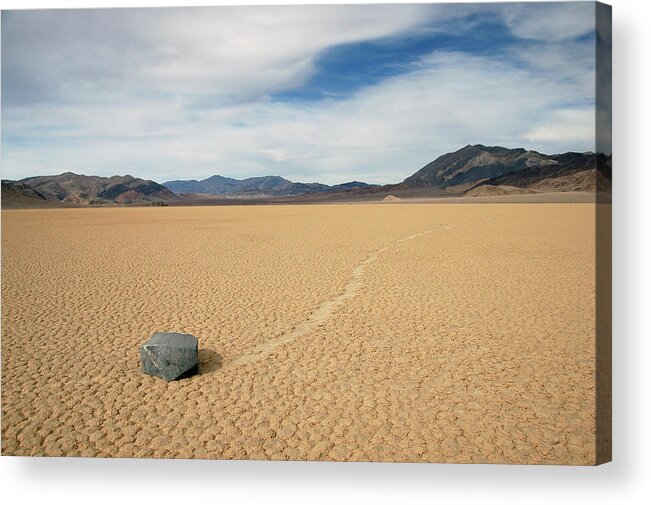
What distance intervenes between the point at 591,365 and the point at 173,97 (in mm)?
6474

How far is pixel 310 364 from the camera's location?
527cm

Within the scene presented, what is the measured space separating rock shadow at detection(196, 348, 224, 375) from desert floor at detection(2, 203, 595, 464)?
33 millimetres

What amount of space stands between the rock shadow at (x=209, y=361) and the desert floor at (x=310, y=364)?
0.03 m

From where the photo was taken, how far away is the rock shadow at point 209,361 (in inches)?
202

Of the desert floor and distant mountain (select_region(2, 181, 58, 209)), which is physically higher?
distant mountain (select_region(2, 181, 58, 209))

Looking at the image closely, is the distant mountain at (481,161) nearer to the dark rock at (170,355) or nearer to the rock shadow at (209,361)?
the rock shadow at (209,361)

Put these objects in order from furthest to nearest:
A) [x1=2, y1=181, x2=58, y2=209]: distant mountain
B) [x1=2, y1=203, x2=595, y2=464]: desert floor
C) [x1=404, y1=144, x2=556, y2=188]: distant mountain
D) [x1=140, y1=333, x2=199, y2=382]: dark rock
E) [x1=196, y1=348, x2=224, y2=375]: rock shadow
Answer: [x1=404, y1=144, x2=556, y2=188]: distant mountain
[x1=2, y1=181, x2=58, y2=209]: distant mountain
[x1=196, y1=348, x2=224, y2=375]: rock shadow
[x1=140, y1=333, x2=199, y2=382]: dark rock
[x1=2, y1=203, x2=595, y2=464]: desert floor

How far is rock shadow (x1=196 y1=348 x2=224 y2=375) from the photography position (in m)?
5.13

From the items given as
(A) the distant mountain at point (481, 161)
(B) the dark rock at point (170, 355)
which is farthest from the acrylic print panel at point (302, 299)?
(A) the distant mountain at point (481, 161)

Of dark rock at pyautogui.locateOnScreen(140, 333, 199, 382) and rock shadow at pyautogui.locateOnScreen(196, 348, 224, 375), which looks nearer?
dark rock at pyautogui.locateOnScreen(140, 333, 199, 382)

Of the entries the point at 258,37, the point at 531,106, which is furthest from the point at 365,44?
the point at 531,106

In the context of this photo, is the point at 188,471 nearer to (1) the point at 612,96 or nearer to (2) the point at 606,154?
(2) the point at 606,154

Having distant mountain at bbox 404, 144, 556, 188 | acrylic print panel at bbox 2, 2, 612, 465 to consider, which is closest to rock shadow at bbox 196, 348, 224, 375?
acrylic print panel at bbox 2, 2, 612, 465

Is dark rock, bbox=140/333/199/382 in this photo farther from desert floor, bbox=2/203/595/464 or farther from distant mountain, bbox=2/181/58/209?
distant mountain, bbox=2/181/58/209
